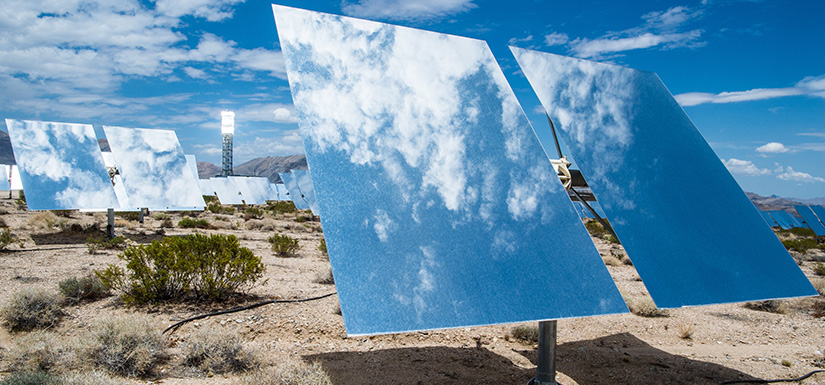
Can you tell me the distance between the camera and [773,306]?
931 centimetres

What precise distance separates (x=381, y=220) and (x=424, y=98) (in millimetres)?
1062

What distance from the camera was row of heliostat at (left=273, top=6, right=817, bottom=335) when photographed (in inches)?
109

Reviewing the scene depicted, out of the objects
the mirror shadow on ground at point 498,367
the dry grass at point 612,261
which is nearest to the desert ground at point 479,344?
the mirror shadow on ground at point 498,367

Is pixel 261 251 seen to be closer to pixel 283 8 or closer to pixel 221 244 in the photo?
pixel 221 244

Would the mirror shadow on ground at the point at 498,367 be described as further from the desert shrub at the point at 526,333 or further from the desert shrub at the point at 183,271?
the desert shrub at the point at 183,271

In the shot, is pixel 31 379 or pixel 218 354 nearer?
pixel 31 379

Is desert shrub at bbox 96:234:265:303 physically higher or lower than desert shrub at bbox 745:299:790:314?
higher

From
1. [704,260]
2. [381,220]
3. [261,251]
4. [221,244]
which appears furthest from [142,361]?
[261,251]

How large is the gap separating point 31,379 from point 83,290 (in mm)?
4123

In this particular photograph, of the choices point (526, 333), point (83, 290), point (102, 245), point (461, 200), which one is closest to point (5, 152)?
point (102, 245)

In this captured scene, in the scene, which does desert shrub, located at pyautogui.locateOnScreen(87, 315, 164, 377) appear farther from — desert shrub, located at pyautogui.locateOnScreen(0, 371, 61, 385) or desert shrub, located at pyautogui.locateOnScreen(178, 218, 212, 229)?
desert shrub, located at pyautogui.locateOnScreen(178, 218, 212, 229)

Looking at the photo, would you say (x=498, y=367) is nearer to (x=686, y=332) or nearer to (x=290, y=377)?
(x=290, y=377)

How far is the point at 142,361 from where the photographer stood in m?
5.11

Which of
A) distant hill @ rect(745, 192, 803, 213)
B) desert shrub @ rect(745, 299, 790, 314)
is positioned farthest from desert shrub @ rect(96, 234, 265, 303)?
distant hill @ rect(745, 192, 803, 213)
